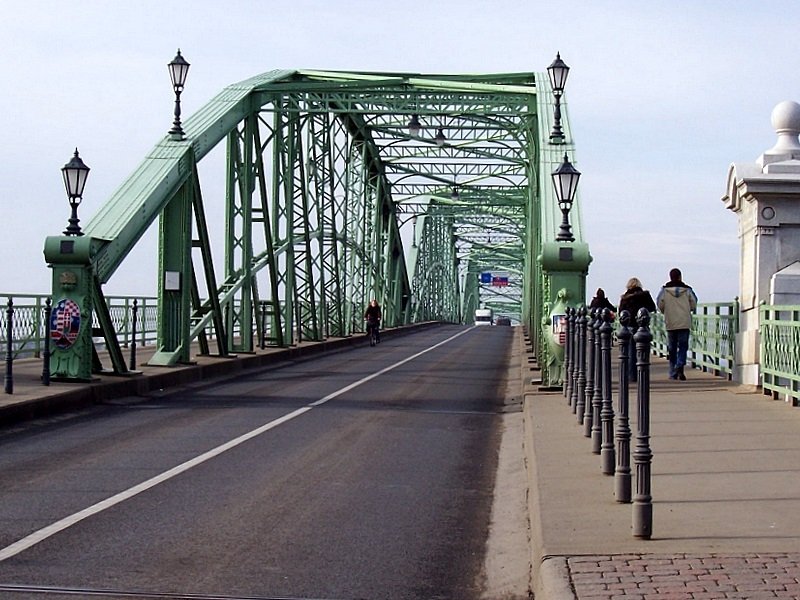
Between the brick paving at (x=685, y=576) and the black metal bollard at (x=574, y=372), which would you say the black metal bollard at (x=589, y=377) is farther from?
the brick paving at (x=685, y=576)

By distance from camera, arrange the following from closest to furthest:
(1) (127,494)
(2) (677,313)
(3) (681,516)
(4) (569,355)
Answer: (3) (681,516) → (1) (127,494) → (4) (569,355) → (2) (677,313)

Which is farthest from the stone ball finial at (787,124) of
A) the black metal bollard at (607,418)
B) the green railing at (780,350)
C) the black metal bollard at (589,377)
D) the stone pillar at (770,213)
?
the black metal bollard at (607,418)

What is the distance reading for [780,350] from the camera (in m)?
15.6

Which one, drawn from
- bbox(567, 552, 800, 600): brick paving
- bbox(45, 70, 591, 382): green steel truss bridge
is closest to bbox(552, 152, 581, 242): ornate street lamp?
bbox(45, 70, 591, 382): green steel truss bridge

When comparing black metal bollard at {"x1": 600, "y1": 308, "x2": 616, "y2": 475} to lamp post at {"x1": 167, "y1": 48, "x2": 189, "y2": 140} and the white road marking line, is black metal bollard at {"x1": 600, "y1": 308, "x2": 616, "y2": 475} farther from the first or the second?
lamp post at {"x1": 167, "y1": 48, "x2": 189, "y2": 140}

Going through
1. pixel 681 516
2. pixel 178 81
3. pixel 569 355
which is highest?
pixel 178 81

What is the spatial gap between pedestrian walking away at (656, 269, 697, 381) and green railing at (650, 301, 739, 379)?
484 millimetres

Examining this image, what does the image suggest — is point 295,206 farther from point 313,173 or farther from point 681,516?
point 681,516

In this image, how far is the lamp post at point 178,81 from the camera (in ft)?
78.9

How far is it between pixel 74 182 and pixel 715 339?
10566 mm

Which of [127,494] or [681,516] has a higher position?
[681,516]

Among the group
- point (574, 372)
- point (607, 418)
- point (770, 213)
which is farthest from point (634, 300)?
point (607, 418)

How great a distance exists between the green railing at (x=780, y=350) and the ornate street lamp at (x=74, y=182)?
388 inches

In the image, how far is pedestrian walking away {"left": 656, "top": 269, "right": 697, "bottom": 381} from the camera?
20.6 meters
